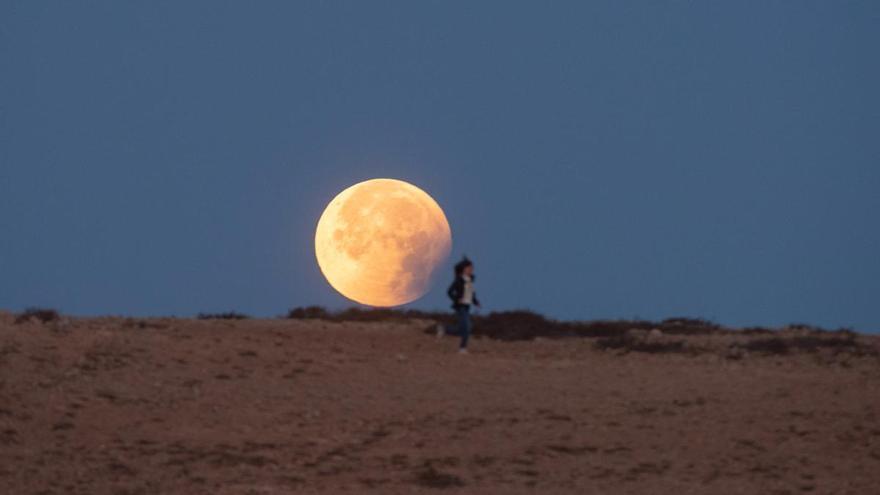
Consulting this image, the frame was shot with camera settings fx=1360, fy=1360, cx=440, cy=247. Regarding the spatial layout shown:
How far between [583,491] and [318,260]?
81.7ft

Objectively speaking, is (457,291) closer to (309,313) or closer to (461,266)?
(461,266)

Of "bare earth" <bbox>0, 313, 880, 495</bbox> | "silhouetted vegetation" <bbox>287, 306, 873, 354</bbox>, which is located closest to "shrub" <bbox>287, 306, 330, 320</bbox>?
"silhouetted vegetation" <bbox>287, 306, 873, 354</bbox>

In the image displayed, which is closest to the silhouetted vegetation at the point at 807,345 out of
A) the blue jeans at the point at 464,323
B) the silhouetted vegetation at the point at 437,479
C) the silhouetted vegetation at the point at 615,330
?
the silhouetted vegetation at the point at 615,330

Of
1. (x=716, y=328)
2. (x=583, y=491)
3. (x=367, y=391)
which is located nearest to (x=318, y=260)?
(x=716, y=328)

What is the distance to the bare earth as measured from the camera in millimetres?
18016

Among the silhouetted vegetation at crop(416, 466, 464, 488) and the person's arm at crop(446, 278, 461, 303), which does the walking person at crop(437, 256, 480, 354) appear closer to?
the person's arm at crop(446, 278, 461, 303)

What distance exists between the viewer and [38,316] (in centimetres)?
2797

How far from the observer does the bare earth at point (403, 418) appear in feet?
59.1

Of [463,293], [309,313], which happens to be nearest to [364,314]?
[309,313]

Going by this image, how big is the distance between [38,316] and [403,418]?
10328 millimetres

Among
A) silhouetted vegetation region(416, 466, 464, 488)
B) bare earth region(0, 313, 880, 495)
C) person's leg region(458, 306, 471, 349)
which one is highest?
person's leg region(458, 306, 471, 349)

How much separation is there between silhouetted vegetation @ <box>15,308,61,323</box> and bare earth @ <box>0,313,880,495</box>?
74 cm

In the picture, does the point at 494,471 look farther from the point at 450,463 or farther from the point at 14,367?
the point at 14,367

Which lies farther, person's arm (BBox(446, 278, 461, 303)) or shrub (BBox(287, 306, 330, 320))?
shrub (BBox(287, 306, 330, 320))
